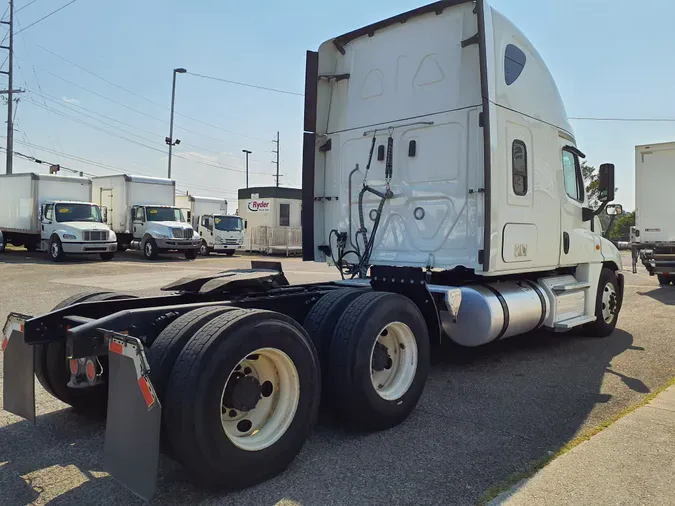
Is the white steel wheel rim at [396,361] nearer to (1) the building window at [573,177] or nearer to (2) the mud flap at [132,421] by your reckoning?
(2) the mud flap at [132,421]

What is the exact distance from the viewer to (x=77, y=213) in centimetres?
2291

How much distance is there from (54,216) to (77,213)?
34.4 inches

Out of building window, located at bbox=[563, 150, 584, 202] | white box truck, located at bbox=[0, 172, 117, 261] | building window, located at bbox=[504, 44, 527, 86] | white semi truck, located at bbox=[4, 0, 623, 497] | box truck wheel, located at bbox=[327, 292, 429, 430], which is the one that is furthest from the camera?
white box truck, located at bbox=[0, 172, 117, 261]

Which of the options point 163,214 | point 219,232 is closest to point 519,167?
point 163,214

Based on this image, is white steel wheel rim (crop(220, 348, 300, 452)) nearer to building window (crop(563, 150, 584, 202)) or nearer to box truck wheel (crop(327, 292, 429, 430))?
box truck wheel (crop(327, 292, 429, 430))

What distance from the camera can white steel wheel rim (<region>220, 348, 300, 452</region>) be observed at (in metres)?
3.32

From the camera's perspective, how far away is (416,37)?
6039 mm

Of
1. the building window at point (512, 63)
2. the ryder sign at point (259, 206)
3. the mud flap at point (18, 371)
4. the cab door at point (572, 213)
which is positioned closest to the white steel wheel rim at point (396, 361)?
the mud flap at point (18, 371)

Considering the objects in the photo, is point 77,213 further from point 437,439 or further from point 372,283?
point 437,439

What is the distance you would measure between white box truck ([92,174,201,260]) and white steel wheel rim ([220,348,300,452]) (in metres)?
21.9

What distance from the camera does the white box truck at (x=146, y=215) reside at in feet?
80.3

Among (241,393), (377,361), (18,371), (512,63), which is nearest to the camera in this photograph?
(241,393)

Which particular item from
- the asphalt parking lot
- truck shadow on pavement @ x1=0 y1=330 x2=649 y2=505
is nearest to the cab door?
the asphalt parking lot

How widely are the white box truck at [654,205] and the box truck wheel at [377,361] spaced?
1243 cm
